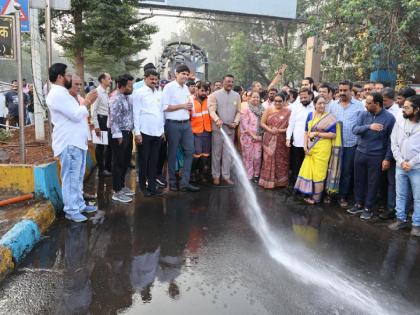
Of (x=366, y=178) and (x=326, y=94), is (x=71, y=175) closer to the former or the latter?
(x=326, y=94)

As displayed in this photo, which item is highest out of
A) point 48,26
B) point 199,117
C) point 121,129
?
point 48,26

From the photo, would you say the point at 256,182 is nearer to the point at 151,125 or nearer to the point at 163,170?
the point at 163,170

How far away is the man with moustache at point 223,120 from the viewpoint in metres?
6.49

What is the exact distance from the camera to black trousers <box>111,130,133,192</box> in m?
→ 5.52

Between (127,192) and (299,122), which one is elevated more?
(299,122)

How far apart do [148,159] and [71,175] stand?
137 centimetres

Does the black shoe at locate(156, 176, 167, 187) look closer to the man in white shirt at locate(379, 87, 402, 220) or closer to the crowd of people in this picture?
the crowd of people

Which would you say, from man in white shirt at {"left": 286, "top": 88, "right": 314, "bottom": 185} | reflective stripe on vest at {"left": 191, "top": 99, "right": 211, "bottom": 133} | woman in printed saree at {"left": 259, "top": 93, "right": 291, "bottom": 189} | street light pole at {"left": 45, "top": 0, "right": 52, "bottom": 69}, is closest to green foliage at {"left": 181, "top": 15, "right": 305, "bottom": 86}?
woman in printed saree at {"left": 259, "top": 93, "right": 291, "bottom": 189}

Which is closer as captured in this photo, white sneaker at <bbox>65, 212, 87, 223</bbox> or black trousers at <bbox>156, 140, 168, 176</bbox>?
white sneaker at <bbox>65, 212, 87, 223</bbox>

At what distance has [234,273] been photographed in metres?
3.55

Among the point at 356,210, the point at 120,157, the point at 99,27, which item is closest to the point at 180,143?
the point at 120,157

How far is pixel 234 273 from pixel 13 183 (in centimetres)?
311

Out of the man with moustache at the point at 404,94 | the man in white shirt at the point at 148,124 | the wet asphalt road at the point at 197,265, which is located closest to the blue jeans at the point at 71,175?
the wet asphalt road at the point at 197,265

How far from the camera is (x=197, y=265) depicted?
3.71 meters
